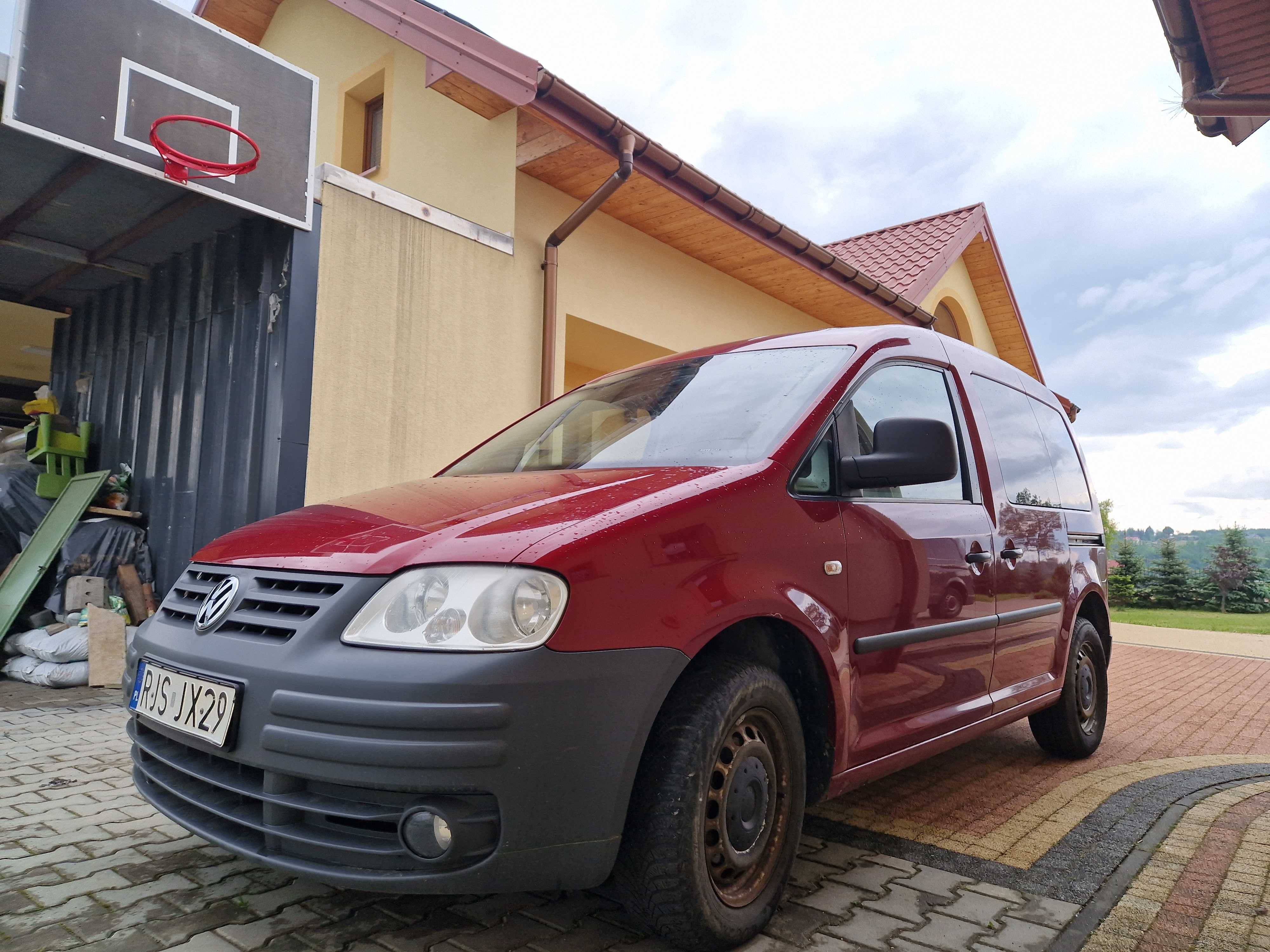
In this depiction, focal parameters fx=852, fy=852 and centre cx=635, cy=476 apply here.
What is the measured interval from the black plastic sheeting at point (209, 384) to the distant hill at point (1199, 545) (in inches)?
763

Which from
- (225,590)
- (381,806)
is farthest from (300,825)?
(225,590)

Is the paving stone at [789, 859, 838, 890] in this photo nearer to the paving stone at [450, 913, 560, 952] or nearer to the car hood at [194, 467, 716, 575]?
the paving stone at [450, 913, 560, 952]

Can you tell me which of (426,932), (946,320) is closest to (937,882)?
(426,932)

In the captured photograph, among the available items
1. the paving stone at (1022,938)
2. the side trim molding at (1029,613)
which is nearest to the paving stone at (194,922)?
the paving stone at (1022,938)

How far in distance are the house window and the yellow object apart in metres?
3.42

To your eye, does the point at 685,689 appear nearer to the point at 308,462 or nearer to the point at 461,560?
the point at 461,560

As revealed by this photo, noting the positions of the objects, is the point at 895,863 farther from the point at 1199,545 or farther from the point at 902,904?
the point at 1199,545

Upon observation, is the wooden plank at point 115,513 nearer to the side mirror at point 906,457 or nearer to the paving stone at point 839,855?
the paving stone at point 839,855

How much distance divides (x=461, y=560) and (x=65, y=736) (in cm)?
346

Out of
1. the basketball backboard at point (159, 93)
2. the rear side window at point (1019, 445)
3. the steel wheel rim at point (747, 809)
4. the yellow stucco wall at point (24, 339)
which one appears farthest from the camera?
the yellow stucco wall at point (24, 339)

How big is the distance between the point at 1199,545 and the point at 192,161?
21.3 meters

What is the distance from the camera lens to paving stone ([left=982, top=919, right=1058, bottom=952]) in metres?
2.13

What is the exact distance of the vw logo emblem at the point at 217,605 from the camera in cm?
204

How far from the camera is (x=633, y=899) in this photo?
6.15 ft
